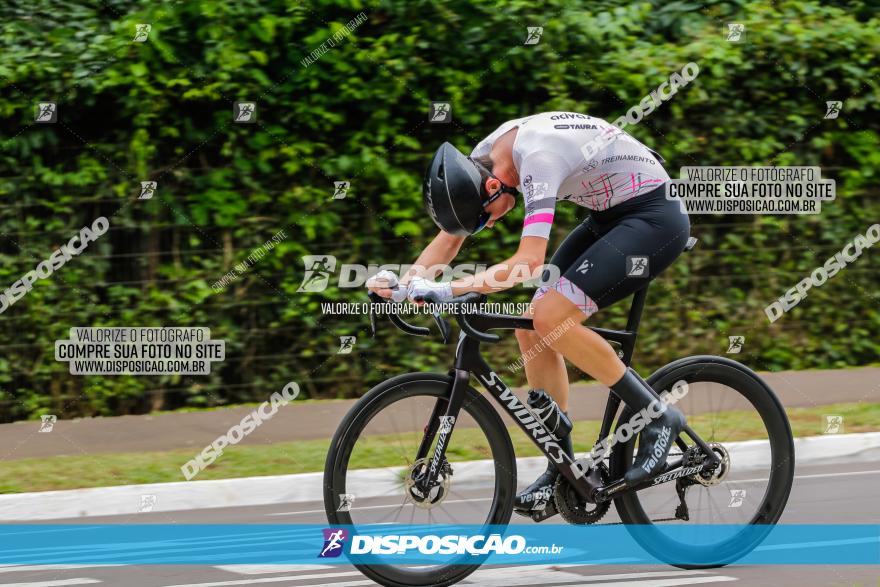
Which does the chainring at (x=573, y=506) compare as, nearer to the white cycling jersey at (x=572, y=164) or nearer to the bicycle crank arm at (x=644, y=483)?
the bicycle crank arm at (x=644, y=483)

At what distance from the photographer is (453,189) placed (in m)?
4.87

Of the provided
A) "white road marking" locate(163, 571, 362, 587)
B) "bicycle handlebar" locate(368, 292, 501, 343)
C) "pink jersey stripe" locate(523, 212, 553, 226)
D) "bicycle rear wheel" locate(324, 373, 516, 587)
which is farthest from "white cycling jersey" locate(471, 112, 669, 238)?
"white road marking" locate(163, 571, 362, 587)

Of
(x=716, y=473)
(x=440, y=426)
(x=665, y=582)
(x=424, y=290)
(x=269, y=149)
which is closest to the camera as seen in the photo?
(x=424, y=290)

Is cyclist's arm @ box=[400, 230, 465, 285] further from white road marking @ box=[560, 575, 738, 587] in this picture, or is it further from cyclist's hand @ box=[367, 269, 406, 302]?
white road marking @ box=[560, 575, 738, 587]

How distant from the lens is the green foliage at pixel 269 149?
940cm

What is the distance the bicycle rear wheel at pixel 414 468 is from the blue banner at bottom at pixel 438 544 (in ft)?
0.15

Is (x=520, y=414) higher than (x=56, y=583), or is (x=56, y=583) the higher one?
(x=520, y=414)

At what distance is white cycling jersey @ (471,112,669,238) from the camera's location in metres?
4.82

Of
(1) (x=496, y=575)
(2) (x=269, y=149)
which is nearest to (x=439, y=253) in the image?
(1) (x=496, y=575)

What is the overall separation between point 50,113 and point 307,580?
5.12 metres

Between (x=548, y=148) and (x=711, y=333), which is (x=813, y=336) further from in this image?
(x=548, y=148)

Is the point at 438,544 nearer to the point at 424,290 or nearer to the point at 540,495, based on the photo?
the point at 540,495

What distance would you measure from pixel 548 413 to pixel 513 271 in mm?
725

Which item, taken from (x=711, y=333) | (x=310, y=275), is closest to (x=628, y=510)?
(x=310, y=275)
